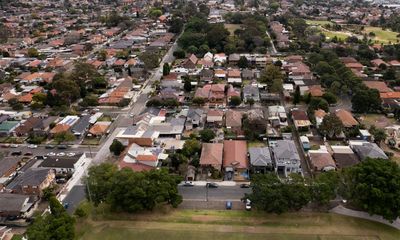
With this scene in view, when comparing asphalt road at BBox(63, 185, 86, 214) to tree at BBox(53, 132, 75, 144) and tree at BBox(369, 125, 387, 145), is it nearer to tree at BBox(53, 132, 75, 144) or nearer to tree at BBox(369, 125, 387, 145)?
tree at BBox(53, 132, 75, 144)

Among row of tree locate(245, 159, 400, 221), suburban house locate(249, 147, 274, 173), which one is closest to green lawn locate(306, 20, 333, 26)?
suburban house locate(249, 147, 274, 173)

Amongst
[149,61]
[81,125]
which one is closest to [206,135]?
[81,125]

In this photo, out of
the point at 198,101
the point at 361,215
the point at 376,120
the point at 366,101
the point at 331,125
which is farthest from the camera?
the point at 198,101

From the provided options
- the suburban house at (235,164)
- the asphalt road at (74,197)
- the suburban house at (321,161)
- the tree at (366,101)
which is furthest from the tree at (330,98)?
the asphalt road at (74,197)

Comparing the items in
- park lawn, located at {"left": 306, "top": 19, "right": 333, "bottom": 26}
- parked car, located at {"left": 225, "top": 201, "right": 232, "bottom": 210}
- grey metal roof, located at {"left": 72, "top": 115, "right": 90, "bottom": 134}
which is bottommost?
park lawn, located at {"left": 306, "top": 19, "right": 333, "bottom": 26}

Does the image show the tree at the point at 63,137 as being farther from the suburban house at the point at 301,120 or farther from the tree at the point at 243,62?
the tree at the point at 243,62

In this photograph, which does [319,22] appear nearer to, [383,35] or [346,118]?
[383,35]

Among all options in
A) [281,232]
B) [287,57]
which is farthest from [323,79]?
[281,232]
